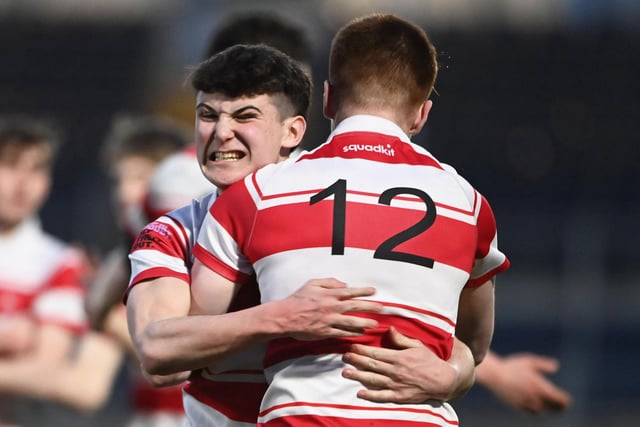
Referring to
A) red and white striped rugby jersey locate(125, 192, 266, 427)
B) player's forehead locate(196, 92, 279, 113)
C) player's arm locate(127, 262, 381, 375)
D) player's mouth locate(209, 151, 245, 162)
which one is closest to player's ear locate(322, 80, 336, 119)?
player's forehead locate(196, 92, 279, 113)

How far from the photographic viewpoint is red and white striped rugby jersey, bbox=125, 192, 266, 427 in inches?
130

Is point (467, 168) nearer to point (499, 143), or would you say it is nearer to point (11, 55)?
point (499, 143)

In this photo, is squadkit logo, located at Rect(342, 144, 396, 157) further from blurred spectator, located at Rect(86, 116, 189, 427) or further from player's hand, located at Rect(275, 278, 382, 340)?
blurred spectator, located at Rect(86, 116, 189, 427)

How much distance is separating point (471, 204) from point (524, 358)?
1300mm

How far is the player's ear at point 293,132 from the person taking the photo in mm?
3443

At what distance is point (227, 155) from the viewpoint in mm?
3340

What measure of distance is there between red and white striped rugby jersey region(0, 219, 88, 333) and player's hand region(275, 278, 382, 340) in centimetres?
362

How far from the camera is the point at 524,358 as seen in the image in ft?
14.5

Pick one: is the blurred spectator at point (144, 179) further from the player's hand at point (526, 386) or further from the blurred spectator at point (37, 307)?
the player's hand at point (526, 386)

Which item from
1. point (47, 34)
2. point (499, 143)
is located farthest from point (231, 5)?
point (499, 143)

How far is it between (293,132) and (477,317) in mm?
714

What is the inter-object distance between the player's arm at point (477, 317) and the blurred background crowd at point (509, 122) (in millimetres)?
6410

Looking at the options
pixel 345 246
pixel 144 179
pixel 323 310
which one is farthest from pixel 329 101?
pixel 144 179

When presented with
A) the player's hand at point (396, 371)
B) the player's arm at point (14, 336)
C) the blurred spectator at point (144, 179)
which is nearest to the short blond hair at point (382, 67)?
the player's hand at point (396, 371)
